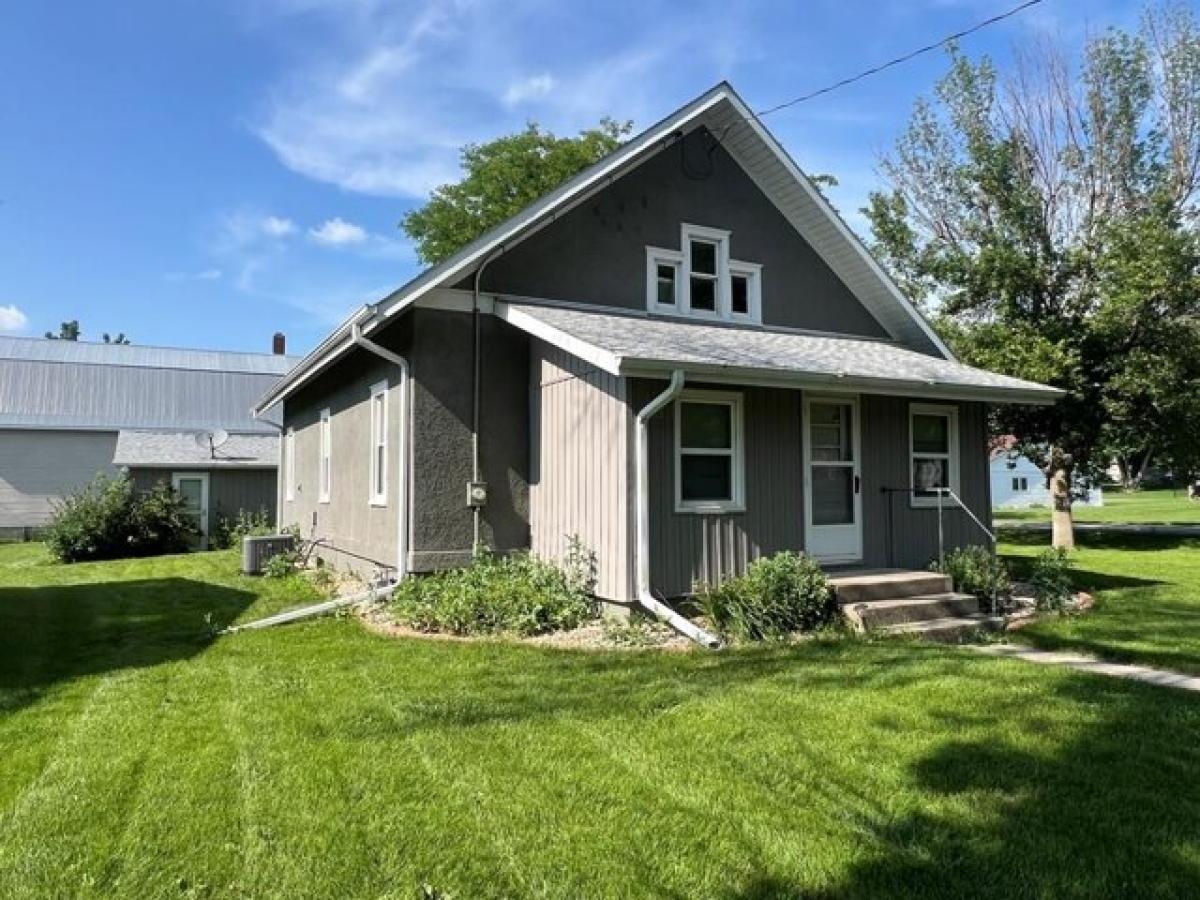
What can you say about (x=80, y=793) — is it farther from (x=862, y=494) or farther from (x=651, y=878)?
(x=862, y=494)

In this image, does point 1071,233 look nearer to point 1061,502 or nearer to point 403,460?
point 1061,502

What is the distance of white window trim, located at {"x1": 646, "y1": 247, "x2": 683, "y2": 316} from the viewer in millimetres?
10672

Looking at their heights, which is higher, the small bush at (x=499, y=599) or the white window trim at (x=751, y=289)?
the white window trim at (x=751, y=289)

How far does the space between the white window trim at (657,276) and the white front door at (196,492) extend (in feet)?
52.9

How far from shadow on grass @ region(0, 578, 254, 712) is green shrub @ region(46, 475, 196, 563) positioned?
22.2ft

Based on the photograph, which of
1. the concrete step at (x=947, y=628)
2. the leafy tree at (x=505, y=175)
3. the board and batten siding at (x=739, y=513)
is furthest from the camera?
the leafy tree at (x=505, y=175)

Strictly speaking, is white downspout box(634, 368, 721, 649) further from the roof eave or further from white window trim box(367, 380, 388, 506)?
white window trim box(367, 380, 388, 506)

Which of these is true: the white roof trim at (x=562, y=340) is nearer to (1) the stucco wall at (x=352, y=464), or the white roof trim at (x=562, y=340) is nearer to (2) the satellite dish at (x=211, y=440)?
(1) the stucco wall at (x=352, y=464)

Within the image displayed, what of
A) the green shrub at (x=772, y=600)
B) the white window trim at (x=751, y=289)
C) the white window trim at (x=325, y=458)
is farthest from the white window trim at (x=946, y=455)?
the white window trim at (x=325, y=458)

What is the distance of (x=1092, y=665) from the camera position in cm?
668

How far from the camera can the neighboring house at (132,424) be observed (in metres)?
22.2

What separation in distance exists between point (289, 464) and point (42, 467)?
1421 centimetres

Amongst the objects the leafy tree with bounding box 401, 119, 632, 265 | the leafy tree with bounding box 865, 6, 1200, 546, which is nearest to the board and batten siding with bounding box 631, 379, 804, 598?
the leafy tree with bounding box 865, 6, 1200, 546

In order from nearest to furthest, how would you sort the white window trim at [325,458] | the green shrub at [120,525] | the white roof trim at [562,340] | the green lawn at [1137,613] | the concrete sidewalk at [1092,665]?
the concrete sidewalk at [1092,665] < the green lawn at [1137,613] < the white roof trim at [562,340] < the white window trim at [325,458] < the green shrub at [120,525]
